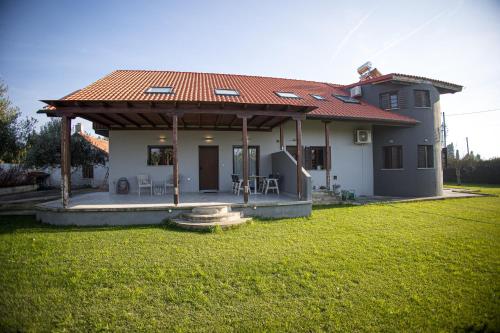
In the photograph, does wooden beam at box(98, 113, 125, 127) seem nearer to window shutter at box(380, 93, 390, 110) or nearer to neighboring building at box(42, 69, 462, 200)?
neighboring building at box(42, 69, 462, 200)

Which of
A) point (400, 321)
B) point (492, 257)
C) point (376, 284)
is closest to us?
point (400, 321)

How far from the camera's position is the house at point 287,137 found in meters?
9.46

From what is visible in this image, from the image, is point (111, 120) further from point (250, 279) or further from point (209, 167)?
point (250, 279)

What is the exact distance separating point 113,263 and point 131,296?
1125 mm

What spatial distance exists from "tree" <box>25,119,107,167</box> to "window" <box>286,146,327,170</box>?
14.2 m

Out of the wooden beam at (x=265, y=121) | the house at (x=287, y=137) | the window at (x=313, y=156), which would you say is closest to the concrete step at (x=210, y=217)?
Result: the house at (x=287, y=137)

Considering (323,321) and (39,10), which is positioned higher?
(39,10)

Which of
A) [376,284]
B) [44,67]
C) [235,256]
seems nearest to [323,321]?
[376,284]

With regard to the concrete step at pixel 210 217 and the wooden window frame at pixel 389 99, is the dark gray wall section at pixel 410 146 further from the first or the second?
the concrete step at pixel 210 217

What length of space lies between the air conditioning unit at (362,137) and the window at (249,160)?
5.20m

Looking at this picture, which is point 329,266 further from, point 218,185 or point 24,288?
point 218,185

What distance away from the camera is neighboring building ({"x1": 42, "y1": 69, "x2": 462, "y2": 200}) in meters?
9.91

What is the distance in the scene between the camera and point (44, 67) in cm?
970

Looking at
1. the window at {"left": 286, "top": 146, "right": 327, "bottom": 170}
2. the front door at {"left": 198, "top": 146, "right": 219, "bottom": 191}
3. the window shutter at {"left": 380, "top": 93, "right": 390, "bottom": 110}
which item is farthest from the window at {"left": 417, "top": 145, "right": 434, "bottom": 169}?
the front door at {"left": 198, "top": 146, "right": 219, "bottom": 191}
